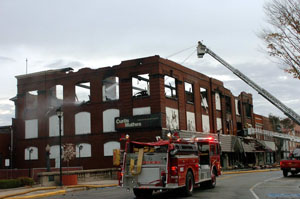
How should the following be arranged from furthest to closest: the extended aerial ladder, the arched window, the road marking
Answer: the arched window < the extended aerial ladder < the road marking

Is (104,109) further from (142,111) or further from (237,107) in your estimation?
(237,107)

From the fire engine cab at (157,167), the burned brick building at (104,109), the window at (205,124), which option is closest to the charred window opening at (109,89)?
the burned brick building at (104,109)

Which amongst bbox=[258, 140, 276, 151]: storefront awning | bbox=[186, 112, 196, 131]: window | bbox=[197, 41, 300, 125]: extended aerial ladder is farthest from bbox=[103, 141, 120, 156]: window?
bbox=[258, 140, 276, 151]: storefront awning

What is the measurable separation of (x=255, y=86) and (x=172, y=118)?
34.1 feet

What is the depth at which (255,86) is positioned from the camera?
138 ft

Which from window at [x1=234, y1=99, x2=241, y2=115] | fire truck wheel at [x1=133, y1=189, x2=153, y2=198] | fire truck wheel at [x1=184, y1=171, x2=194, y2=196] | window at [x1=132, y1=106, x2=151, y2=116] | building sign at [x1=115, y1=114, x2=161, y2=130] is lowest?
fire truck wheel at [x1=133, y1=189, x2=153, y2=198]

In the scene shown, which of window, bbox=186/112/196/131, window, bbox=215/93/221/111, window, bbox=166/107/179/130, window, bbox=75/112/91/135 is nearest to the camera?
window, bbox=166/107/179/130

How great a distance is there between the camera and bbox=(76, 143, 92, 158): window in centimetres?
4018

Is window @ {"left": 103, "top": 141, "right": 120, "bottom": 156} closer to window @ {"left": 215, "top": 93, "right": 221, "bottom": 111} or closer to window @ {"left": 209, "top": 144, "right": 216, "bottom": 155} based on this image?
window @ {"left": 215, "top": 93, "right": 221, "bottom": 111}

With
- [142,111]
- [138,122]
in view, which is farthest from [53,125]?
[142,111]

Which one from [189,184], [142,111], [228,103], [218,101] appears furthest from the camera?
[228,103]

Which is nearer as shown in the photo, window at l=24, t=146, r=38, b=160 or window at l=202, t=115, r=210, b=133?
window at l=24, t=146, r=38, b=160

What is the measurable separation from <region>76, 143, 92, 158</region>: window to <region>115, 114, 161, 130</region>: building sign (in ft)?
14.3

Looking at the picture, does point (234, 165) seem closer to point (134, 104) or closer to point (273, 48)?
point (134, 104)
